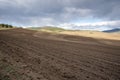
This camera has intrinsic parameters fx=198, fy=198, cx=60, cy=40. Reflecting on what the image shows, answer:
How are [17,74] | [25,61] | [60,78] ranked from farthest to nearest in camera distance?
1. [25,61]
2. [17,74]
3. [60,78]

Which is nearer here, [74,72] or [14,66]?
[74,72]

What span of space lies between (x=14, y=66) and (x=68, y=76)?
3.17m

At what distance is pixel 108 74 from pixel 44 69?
3030mm

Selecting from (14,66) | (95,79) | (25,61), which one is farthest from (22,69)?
(95,79)

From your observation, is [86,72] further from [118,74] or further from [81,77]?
[118,74]

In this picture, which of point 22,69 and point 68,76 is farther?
point 22,69

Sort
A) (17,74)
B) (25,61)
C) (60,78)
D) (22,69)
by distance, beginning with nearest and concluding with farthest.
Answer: (60,78), (17,74), (22,69), (25,61)

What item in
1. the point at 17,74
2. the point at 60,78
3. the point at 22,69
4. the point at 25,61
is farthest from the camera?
the point at 25,61

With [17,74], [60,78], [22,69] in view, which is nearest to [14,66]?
[22,69]

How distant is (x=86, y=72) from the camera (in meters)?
9.27

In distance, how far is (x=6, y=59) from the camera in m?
11.8

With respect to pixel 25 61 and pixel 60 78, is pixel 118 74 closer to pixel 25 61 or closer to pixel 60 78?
pixel 60 78

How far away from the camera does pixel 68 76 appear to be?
8500 mm

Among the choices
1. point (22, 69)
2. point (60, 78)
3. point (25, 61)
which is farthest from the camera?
point (25, 61)
